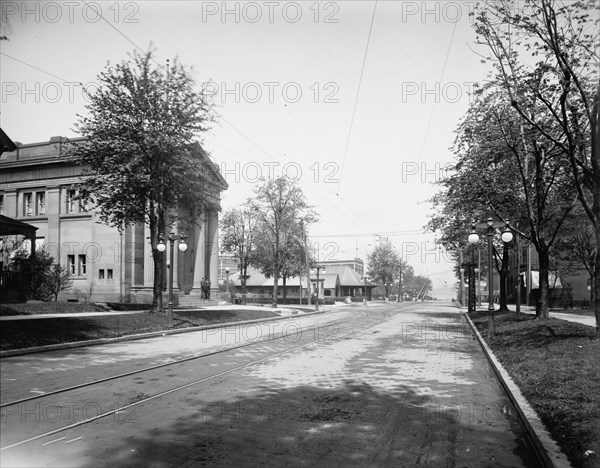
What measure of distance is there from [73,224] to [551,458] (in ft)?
23.0

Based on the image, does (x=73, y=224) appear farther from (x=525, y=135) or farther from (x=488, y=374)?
(x=525, y=135)

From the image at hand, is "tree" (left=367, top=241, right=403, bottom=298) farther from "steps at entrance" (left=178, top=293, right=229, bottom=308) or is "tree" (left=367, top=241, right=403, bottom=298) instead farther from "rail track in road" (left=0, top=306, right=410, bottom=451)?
"rail track in road" (left=0, top=306, right=410, bottom=451)

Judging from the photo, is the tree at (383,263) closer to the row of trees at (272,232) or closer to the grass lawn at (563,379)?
the row of trees at (272,232)

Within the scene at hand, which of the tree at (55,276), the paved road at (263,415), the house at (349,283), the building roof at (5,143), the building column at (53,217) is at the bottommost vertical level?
the house at (349,283)

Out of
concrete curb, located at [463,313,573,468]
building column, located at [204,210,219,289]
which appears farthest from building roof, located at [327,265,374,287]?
concrete curb, located at [463,313,573,468]

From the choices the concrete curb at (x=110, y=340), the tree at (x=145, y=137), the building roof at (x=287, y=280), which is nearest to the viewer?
the concrete curb at (x=110, y=340)

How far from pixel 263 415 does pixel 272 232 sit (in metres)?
43.5

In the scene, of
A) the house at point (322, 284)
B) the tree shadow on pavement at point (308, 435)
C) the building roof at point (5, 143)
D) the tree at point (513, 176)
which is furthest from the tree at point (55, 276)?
the house at point (322, 284)

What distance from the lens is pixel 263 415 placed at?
21.0ft

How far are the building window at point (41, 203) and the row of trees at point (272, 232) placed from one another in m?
36.8

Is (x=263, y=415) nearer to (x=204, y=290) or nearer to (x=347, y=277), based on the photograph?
(x=204, y=290)

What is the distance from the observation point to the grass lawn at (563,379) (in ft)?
17.3

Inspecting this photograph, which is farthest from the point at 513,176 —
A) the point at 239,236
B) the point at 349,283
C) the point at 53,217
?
the point at 349,283

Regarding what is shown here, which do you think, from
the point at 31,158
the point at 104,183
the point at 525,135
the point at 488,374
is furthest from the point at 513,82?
the point at 104,183
